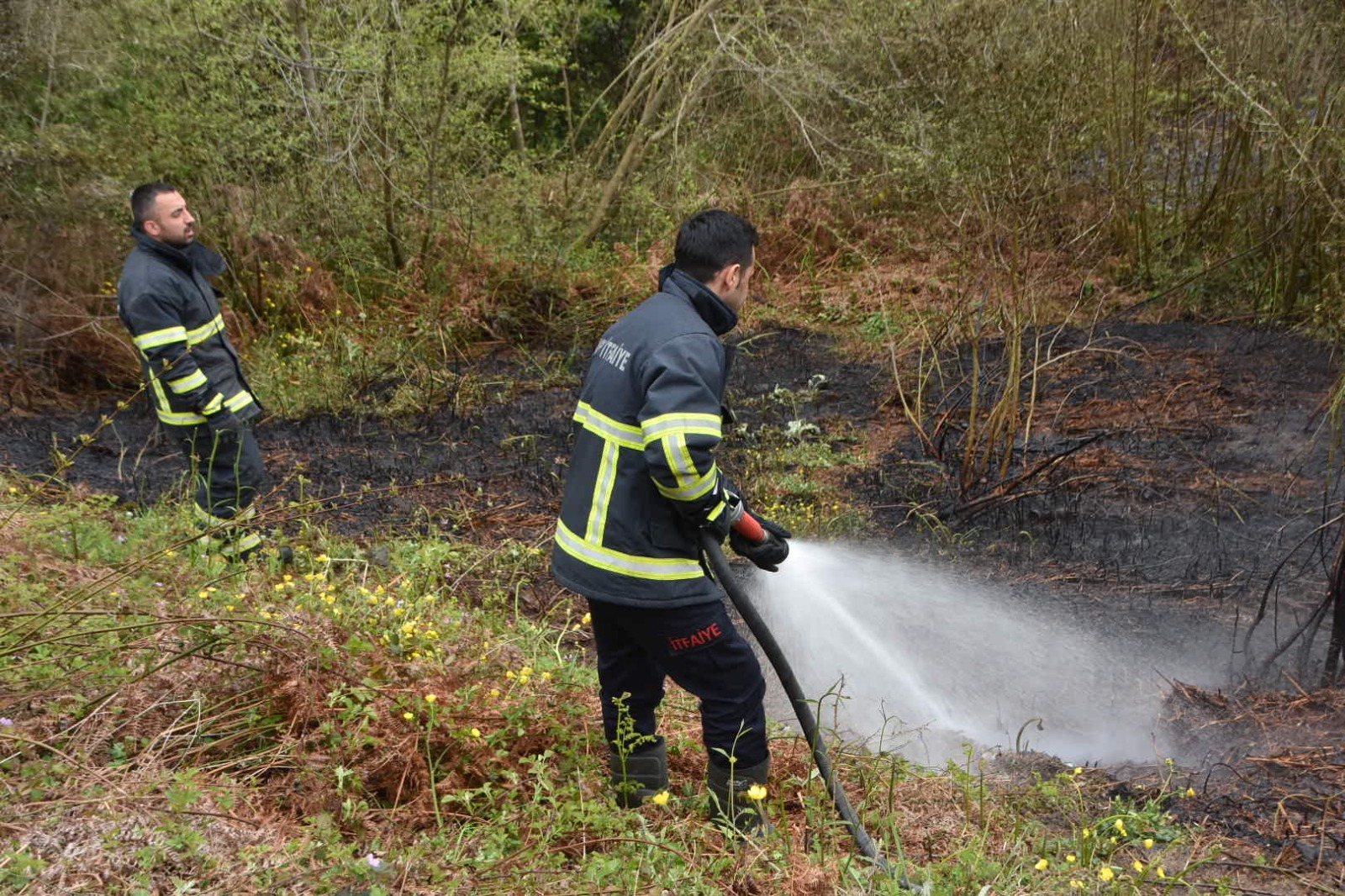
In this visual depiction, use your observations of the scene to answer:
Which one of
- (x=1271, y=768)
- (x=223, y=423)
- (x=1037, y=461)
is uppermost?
(x=223, y=423)

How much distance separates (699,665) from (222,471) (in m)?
3.17

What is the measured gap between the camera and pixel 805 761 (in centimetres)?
346

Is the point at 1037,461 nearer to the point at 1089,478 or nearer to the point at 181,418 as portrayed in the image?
the point at 1089,478

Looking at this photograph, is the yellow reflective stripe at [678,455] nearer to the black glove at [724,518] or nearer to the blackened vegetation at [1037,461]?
the black glove at [724,518]

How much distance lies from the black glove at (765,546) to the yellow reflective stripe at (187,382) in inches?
115

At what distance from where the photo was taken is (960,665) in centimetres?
472

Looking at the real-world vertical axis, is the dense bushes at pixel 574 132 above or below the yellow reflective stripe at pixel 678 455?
above

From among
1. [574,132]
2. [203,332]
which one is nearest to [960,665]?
[203,332]

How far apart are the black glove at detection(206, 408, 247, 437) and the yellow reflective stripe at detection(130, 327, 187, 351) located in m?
0.38

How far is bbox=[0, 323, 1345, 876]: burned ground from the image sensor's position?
407cm

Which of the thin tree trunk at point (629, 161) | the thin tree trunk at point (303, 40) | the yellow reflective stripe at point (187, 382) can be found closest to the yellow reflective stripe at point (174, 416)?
the yellow reflective stripe at point (187, 382)

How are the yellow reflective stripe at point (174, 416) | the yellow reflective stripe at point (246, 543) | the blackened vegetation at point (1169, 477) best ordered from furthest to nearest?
the blackened vegetation at point (1169, 477) < the yellow reflective stripe at point (174, 416) < the yellow reflective stripe at point (246, 543)

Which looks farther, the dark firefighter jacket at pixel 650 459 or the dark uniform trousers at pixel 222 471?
the dark uniform trousers at pixel 222 471

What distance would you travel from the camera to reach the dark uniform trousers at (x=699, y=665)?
9.12ft
